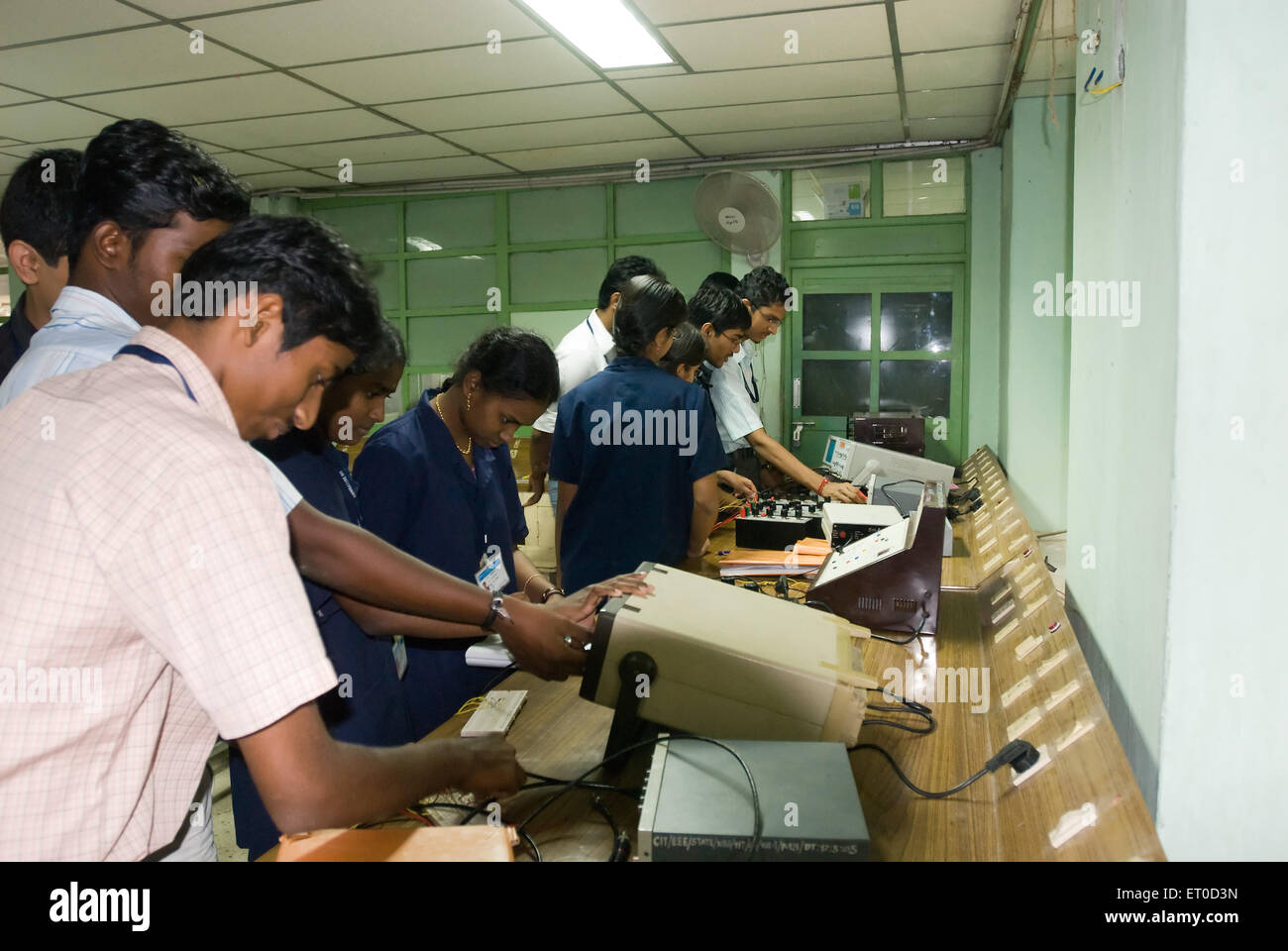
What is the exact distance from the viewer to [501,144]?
492 centimetres

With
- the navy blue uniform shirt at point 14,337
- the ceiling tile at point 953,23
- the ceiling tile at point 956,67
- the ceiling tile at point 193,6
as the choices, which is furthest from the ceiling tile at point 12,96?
the ceiling tile at point 956,67

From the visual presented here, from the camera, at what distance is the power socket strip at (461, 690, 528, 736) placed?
1.38 metres

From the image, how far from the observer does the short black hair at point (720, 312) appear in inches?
125

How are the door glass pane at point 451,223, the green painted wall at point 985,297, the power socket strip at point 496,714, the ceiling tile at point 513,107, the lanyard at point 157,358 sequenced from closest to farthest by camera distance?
the lanyard at point 157,358, the power socket strip at point 496,714, the ceiling tile at point 513,107, the green painted wall at point 985,297, the door glass pane at point 451,223

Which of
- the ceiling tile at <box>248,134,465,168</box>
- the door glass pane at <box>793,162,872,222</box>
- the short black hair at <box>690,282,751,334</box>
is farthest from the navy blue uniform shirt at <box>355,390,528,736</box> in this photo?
the door glass pane at <box>793,162,872,222</box>

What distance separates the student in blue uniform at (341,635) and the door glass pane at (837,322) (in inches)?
166

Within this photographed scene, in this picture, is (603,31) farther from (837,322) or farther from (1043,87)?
(837,322)

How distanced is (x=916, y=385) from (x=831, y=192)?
1292mm

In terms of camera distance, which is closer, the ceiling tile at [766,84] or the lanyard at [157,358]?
the lanyard at [157,358]

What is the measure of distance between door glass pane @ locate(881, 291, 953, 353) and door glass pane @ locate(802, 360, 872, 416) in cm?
22

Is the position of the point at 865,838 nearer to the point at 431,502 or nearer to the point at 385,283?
the point at 431,502

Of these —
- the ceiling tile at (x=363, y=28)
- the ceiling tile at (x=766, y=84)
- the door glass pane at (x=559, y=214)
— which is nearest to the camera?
the ceiling tile at (x=363, y=28)

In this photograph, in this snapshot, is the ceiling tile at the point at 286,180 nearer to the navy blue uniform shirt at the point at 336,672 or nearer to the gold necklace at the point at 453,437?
the gold necklace at the point at 453,437
